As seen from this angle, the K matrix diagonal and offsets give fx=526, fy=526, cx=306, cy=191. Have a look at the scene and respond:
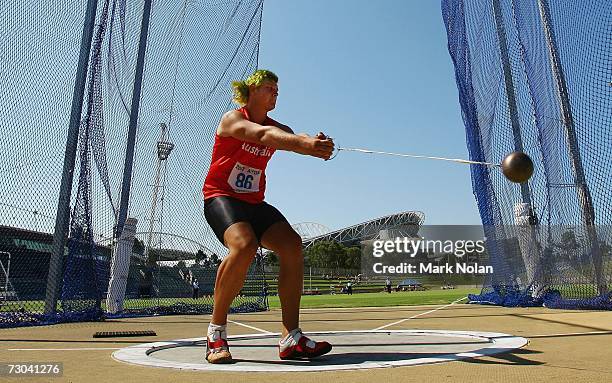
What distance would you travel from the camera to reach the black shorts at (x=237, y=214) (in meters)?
4.04

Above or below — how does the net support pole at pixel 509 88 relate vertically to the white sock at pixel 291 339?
above

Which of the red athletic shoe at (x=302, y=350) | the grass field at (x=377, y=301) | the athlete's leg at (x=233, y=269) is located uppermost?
the athlete's leg at (x=233, y=269)

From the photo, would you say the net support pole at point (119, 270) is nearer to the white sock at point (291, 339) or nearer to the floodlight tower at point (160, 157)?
the floodlight tower at point (160, 157)

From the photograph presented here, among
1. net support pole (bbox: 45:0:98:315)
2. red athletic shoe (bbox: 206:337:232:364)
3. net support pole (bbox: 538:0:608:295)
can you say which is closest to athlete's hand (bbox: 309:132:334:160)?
red athletic shoe (bbox: 206:337:232:364)

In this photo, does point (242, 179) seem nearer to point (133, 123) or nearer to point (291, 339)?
point (291, 339)

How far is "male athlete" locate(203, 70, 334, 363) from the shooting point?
3.83 metres

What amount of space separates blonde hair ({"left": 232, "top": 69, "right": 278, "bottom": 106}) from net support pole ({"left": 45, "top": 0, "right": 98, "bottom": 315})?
6.06 meters

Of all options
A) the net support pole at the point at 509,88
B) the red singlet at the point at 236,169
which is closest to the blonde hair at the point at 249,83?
the red singlet at the point at 236,169

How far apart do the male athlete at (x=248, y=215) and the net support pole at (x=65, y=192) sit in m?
6.08

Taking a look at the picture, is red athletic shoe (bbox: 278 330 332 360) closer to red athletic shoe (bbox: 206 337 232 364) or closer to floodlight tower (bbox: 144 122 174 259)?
red athletic shoe (bbox: 206 337 232 364)

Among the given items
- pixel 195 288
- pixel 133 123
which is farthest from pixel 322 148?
pixel 195 288

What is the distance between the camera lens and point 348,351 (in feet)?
13.8

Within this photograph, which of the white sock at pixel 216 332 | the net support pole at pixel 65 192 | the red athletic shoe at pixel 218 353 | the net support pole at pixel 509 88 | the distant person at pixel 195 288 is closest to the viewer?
the red athletic shoe at pixel 218 353

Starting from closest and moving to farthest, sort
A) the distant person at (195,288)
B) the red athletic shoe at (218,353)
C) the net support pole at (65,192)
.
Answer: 1. the red athletic shoe at (218,353)
2. the net support pole at (65,192)
3. the distant person at (195,288)
